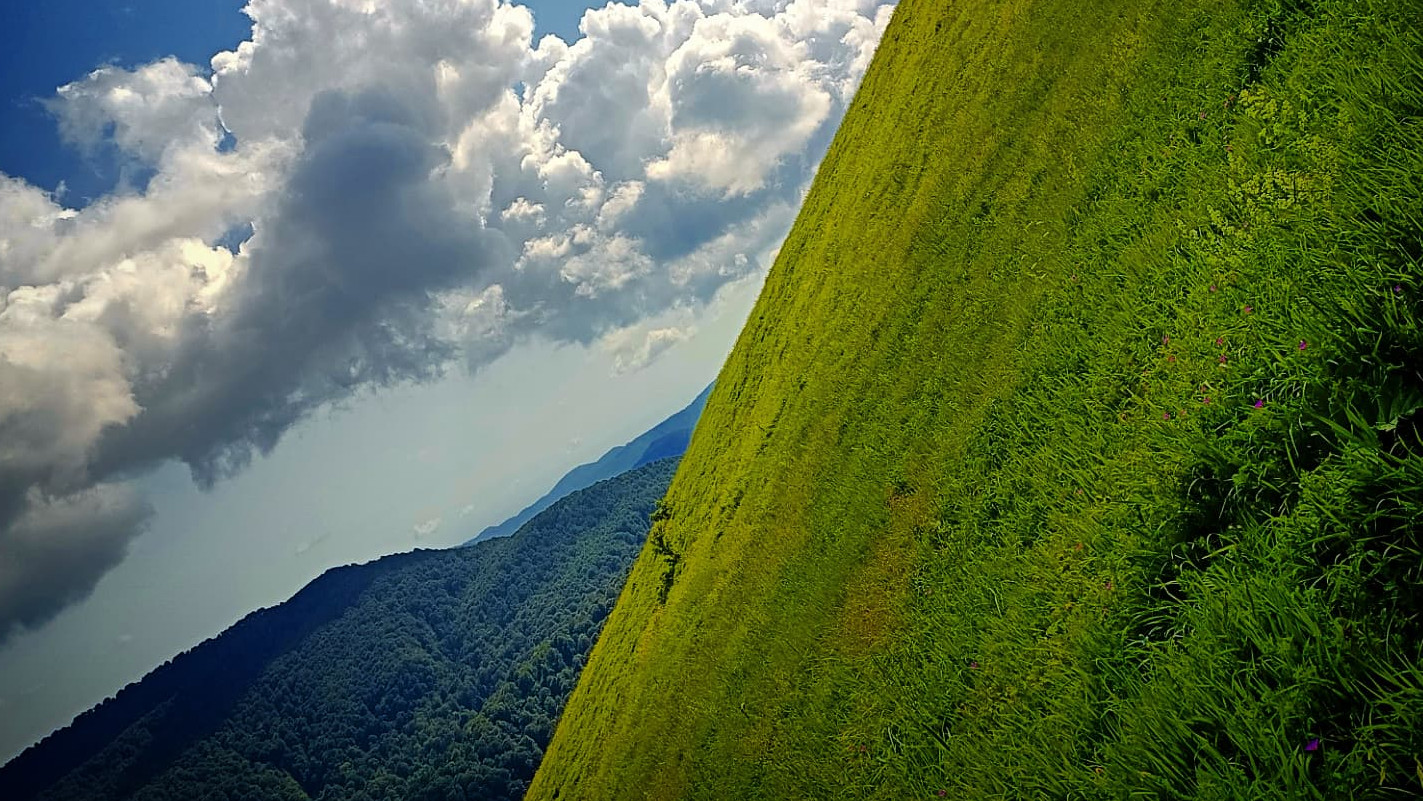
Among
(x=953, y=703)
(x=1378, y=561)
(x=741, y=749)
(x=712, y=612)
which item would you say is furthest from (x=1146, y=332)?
(x=712, y=612)

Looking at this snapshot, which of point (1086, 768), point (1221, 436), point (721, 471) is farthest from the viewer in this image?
point (721, 471)

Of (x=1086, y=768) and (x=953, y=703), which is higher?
(x=1086, y=768)

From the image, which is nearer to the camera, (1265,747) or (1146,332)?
(1265,747)

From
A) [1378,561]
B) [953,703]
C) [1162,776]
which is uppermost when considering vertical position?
[1378,561]

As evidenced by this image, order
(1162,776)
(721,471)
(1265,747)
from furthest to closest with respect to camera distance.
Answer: (721,471)
(1162,776)
(1265,747)

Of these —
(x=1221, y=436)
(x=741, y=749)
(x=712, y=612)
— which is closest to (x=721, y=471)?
(x=712, y=612)

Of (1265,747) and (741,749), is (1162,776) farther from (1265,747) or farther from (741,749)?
(741,749)
